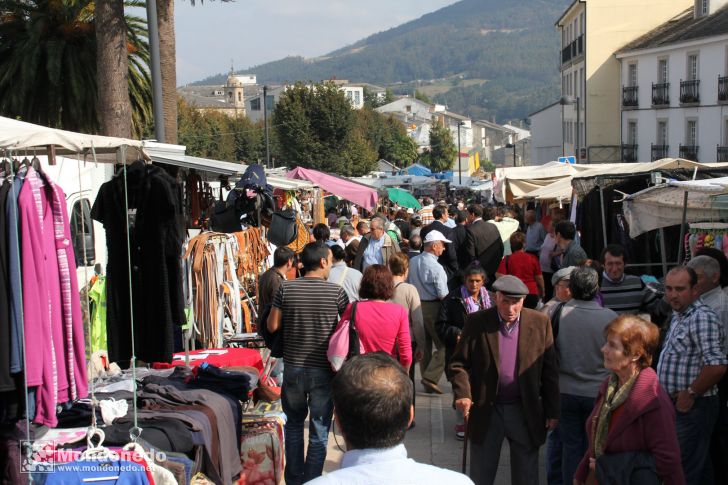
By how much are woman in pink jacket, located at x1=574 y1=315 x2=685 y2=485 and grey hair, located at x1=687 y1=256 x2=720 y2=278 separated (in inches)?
45.3

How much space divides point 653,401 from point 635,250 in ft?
20.3

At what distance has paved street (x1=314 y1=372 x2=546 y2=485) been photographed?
7074 mm

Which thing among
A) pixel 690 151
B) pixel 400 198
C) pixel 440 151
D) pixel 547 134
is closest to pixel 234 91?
pixel 440 151

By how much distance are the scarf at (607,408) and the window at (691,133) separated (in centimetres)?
3520

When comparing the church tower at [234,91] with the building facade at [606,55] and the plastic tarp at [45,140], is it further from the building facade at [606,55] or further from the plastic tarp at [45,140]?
the plastic tarp at [45,140]

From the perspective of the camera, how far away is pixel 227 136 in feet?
243

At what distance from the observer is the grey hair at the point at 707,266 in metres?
5.41

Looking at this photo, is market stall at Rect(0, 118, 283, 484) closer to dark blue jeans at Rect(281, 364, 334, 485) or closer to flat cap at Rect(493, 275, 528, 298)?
dark blue jeans at Rect(281, 364, 334, 485)

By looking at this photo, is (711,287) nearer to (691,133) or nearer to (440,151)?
(691,133)

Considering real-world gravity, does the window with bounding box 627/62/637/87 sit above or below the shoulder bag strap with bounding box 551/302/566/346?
above

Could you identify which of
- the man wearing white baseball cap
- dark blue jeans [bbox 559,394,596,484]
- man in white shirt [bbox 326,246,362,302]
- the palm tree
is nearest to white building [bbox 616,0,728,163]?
the palm tree

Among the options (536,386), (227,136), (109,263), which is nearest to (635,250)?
(536,386)

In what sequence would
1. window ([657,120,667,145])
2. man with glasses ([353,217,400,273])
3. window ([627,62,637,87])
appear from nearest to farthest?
1. man with glasses ([353,217,400,273])
2. window ([657,120,667,145])
3. window ([627,62,637,87])

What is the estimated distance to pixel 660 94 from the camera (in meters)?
40.3
